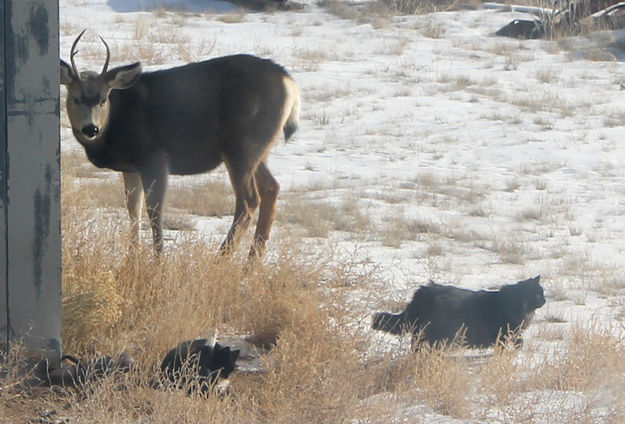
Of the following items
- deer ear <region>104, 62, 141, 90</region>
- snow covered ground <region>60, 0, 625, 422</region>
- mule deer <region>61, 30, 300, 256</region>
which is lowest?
snow covered ground <region>60, 0, 625, 422</region>

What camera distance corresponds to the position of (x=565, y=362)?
5086mm

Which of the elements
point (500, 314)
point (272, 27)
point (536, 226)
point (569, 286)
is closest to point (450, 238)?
point (536, 226)

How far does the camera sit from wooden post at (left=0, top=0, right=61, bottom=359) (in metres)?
4.92

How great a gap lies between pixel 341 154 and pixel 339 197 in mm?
2083

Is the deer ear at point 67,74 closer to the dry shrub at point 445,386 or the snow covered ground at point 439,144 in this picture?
the snow covered ground at point 439,144

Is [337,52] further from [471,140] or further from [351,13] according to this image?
[471,140]

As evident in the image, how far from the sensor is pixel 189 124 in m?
7.59

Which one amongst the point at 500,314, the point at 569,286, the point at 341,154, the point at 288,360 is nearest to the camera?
the point at 288,360

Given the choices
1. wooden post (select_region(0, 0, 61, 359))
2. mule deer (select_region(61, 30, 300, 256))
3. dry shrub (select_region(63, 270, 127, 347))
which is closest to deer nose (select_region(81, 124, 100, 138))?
mule deer (select_region(61, 30, 300, 256))

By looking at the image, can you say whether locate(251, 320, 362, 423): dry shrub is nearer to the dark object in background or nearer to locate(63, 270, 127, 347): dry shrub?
locate(63, 270, 127, 347): dry shrub

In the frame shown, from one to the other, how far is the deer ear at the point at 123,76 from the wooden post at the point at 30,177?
87.0 inches

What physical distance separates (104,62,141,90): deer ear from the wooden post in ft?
7.25

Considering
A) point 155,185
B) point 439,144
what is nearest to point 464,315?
point 155,185

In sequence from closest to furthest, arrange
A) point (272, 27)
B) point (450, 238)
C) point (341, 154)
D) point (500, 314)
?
point (500, 314) → point (450, 238) → point (341, 154) → point (272, 27)
